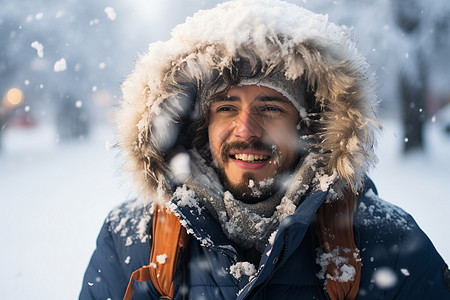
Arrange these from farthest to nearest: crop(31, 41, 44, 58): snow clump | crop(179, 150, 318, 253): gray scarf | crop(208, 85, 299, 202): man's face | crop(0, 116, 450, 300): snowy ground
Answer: crop(31, 41, 44, 58): snow clump < crop(0, 116, 450, 300): snowy ground < crop(208, 85, 299, 202): man's face < crop(179, 150, 318, 253): gray scarf

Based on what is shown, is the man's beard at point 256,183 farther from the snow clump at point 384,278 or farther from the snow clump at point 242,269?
the snow clump at point 384,278

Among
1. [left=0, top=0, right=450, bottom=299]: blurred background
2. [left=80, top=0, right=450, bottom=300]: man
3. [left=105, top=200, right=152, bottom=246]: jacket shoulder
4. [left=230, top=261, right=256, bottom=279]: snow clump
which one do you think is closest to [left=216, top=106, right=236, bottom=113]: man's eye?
[left=80, top=0, right=450, bottom=300]: man

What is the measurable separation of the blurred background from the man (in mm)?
→ 218

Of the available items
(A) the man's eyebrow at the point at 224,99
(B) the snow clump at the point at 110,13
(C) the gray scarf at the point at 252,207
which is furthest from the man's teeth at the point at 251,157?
(B) the snow clump at the point at 110,13

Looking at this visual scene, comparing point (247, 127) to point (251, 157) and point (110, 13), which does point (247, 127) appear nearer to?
point (251, 157)

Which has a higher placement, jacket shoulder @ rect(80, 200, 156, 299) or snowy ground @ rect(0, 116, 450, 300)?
snowy ground @ rect(0, 116, 450, 300)

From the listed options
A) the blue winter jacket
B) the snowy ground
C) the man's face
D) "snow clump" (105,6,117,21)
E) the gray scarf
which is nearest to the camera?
the blue winter jacket

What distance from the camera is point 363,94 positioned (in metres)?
1.62

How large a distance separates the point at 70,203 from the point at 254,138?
5.11 metres

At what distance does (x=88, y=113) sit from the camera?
15320mm

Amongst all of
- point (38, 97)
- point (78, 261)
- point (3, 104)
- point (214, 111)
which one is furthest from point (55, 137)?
point (214, 111)

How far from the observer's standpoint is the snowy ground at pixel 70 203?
3689 mm

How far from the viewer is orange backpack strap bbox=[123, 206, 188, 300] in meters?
1.54

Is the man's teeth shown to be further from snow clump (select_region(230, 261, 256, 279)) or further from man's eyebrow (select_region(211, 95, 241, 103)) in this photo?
snow clump (select_region(230, 261, 256, 279))
